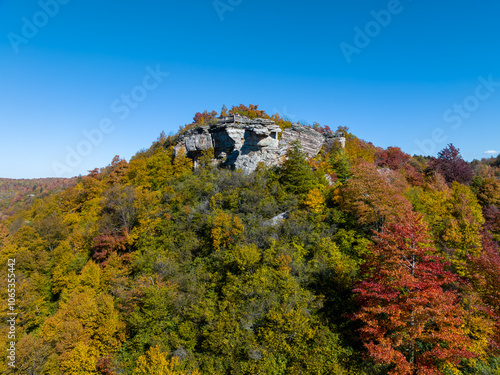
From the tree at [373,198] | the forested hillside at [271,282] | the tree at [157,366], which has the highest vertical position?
the tree at [373,198]

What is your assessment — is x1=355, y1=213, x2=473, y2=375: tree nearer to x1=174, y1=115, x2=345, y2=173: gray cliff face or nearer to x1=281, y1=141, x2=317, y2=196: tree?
x1=281, y1=141, x2=317, y2=196: tree

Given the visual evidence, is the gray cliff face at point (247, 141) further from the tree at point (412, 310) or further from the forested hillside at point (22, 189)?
the forested hillside at point (22, 189)

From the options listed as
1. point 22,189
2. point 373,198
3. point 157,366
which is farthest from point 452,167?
point 22,189

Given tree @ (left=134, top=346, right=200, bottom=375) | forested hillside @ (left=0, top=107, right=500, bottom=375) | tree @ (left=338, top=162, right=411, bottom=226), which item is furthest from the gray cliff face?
tree @ (left=134, top=346, right=200, bottom=375)

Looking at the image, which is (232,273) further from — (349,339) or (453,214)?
(453,214)

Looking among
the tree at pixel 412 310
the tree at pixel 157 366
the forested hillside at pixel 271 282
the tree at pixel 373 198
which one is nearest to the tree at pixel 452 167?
the forested hillside at pixel 271 282

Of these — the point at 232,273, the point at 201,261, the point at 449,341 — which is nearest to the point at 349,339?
the point at 449,341
